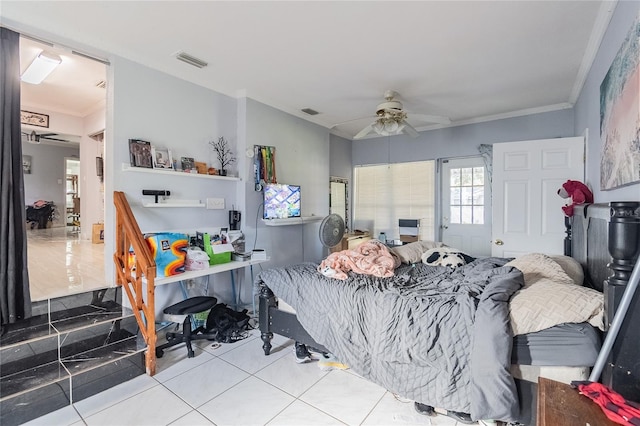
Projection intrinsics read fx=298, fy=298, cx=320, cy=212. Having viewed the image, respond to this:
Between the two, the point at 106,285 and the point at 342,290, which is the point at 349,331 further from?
the point at 106,285

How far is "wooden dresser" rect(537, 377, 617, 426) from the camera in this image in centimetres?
92

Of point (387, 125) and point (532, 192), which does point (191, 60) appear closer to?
point (387, 125)

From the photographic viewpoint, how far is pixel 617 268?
3.76 feet

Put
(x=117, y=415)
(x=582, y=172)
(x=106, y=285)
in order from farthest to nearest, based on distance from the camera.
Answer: (x=582, y=172) → (x=106, y=285) → (x=117, y=415)

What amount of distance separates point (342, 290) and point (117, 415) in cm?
157

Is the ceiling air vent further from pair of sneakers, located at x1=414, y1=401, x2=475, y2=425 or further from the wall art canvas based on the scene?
pair of sneakers, located at x1=414, y1=401, x2=475, y2=425

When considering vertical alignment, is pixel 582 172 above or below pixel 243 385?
above

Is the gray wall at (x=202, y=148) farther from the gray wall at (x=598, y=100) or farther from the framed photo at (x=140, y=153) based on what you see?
the gray wall at (x=598, y=100)

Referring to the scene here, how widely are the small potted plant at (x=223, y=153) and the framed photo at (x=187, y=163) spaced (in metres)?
0.35

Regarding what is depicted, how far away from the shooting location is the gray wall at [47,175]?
24.0 ft

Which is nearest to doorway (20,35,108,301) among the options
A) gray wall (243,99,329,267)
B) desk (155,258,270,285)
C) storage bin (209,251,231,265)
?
desk (155,258,270,285)

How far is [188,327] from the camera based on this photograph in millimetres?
2551

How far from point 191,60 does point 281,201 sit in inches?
73.1

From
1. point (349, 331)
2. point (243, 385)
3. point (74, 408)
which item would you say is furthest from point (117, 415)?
point (349, 331)
